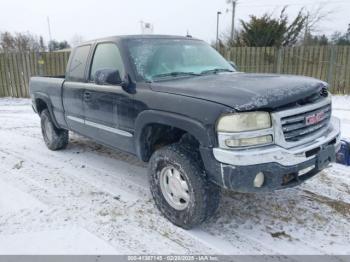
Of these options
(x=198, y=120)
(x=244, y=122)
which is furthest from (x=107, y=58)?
(x=244, y=122)

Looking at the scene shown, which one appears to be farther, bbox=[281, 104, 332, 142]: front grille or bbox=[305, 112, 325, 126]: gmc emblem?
bbox=[305, 112, 325, 126]: gmc emblem

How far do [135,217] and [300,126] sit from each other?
1.95 meters

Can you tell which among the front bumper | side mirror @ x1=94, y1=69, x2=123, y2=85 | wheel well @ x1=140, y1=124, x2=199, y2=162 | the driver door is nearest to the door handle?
the driver door

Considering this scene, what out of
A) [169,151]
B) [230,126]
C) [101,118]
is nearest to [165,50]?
[101,118]

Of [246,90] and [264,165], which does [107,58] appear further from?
[264,165]

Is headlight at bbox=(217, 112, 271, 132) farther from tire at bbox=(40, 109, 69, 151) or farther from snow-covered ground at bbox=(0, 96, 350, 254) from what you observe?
tire at bbox=(40, 109, 69, 151)

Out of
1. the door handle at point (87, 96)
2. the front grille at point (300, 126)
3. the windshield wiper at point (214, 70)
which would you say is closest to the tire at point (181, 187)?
the front grille at point (300, 126)

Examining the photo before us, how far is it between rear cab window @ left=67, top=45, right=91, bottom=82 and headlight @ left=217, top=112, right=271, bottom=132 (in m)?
2.74

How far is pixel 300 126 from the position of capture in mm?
2787

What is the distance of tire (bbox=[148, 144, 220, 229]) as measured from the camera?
9.53 ft

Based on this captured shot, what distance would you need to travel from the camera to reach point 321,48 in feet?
37.2

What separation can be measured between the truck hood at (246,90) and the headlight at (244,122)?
62mm

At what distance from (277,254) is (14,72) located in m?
13.5

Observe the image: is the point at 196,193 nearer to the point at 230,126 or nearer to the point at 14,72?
the point at 230,126
